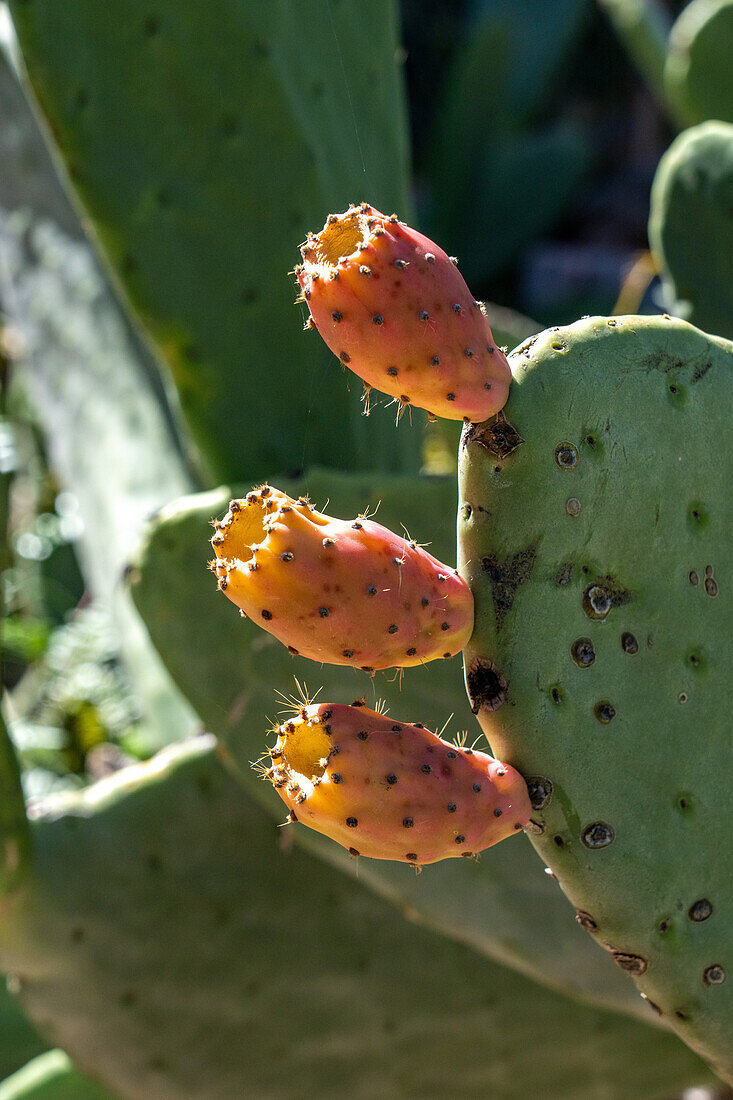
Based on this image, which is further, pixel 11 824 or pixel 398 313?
pixel 11 824

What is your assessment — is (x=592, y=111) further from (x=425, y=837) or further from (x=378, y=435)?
(x=425, y=837)

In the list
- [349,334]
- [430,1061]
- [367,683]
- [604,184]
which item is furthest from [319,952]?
[604,184]

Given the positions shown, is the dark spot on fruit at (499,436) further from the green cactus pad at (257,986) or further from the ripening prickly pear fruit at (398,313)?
the green cactus pad at (257,986)

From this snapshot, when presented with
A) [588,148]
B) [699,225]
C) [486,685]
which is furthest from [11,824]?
[588,148]

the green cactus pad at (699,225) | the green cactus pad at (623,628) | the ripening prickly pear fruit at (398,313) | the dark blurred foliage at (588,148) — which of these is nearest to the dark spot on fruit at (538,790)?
the green cactus pad at (623,628)

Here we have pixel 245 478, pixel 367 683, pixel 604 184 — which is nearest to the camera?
pixel 367 683

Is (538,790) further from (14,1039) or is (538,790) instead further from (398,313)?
(14,1039)

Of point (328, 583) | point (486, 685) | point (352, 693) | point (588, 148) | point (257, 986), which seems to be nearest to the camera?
point (328, 583)
